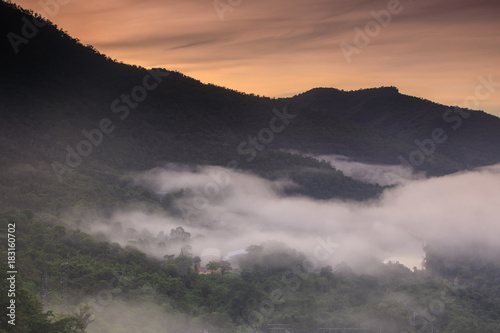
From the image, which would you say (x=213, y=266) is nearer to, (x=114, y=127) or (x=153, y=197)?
(x=153, y=197)

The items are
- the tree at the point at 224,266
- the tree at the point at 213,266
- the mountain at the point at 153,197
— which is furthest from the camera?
the tree at the point at 224,266

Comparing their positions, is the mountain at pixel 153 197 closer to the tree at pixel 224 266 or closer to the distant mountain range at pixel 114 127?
the distant mountain range at pixel 114 127

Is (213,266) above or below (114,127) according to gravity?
below

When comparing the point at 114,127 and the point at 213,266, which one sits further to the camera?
the point at 114,127

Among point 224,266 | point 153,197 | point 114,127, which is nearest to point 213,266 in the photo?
point 224,266

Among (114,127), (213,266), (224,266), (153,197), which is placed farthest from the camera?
(114,127)

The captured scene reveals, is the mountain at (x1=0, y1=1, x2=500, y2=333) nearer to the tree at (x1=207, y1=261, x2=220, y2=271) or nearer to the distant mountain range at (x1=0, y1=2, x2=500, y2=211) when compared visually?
the distant mountain range at (x1=0, y1=2, x2=500, y2=211)

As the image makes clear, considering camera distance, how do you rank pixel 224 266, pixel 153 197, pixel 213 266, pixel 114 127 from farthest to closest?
pixel 114 127 < pixel 153 197 < pixel 224 266 < pixel 213 266

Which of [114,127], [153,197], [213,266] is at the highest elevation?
[114,127]

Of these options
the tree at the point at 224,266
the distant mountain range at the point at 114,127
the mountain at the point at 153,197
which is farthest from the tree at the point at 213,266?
the distant mountain range at the point at 114,127

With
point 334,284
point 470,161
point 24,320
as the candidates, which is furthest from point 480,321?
point 470,161
